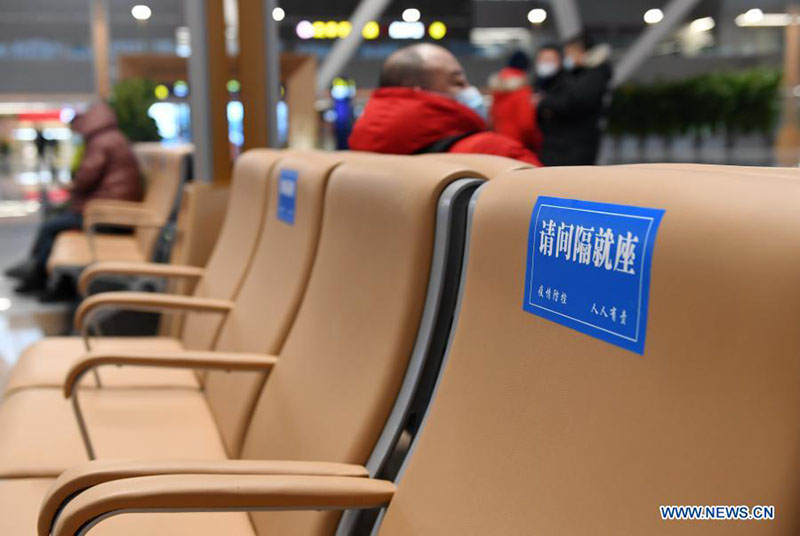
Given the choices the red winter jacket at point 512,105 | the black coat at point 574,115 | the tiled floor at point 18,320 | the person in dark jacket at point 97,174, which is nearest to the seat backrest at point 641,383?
the tiled floor at point 18,320

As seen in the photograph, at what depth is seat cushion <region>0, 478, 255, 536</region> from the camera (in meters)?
1.26

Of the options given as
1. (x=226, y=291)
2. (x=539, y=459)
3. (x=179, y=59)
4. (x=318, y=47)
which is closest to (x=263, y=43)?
(x=226, y=291)

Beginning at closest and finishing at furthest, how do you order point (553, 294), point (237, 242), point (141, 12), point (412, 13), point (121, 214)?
1. point (553, 294)
2. point (237, 242)
3. point (121, 214)
4. point (141, 12)
5. point (412, 13)

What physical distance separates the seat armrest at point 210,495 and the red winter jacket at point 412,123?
4.13 feet

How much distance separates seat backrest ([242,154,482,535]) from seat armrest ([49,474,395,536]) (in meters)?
0.11

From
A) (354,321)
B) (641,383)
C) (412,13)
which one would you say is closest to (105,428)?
(354,321)

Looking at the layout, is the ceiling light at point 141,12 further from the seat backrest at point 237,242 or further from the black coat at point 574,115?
the seat backrest at point 237,242

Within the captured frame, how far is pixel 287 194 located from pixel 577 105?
284 cm

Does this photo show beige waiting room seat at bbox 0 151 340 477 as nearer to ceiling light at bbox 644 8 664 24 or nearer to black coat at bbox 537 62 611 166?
black coat at bbox 537 62 611 166

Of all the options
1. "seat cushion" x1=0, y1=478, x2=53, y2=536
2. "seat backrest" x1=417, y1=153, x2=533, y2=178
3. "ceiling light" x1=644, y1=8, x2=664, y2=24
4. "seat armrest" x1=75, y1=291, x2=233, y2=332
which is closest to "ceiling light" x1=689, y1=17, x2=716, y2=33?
"ceiling light" x1=644, y1=8, x2=664, y2=24

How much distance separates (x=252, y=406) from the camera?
1.59 m

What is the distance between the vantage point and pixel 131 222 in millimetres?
4469

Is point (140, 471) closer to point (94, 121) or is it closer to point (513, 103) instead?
point (513, 103)

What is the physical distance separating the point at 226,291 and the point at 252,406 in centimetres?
72
